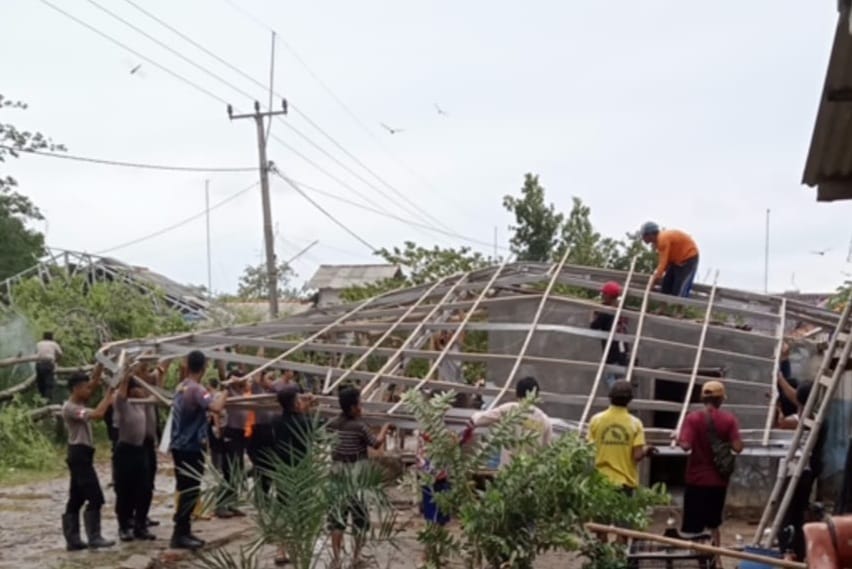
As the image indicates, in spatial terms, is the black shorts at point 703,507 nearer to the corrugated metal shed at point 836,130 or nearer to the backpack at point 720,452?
the backpack at point 720,452

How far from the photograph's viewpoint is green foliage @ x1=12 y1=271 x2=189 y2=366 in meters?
17.7

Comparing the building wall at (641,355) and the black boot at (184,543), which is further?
the building wall at (641,355)

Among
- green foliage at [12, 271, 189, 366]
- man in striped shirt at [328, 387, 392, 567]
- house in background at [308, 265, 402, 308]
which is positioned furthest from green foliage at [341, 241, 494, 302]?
house in background at [308, 265, 402, 308]

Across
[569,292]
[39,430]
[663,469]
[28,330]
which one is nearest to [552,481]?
[663,469]

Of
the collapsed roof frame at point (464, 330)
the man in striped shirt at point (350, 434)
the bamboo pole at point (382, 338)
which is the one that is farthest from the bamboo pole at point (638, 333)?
the man in striped shirt at point (350, 434)

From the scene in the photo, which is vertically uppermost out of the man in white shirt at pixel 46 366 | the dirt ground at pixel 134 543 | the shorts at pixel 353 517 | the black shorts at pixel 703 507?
the man in white shirt at pixel 46 366

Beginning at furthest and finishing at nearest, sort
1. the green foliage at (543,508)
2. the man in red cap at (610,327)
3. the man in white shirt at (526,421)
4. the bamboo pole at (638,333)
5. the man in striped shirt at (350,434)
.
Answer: the man in red cap at (610,327) → the bamboo pole at (638,333) → the man in striped shirt at (350,434) → the man in white shirt at (526,421) → the green foliage at (543,508)

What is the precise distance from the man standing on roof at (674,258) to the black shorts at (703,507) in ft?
15.3

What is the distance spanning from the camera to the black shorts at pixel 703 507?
7625mm

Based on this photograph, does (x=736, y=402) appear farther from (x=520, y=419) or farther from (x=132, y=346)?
(x=132, y=346)

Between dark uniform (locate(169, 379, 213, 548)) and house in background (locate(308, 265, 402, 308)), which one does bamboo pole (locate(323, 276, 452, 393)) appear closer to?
dark uniform (locate(169, 379, 213, 548))

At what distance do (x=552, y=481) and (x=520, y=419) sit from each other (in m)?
0.63

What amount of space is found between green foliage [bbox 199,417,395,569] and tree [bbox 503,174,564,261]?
1852cm

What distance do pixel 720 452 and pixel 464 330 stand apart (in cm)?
455
